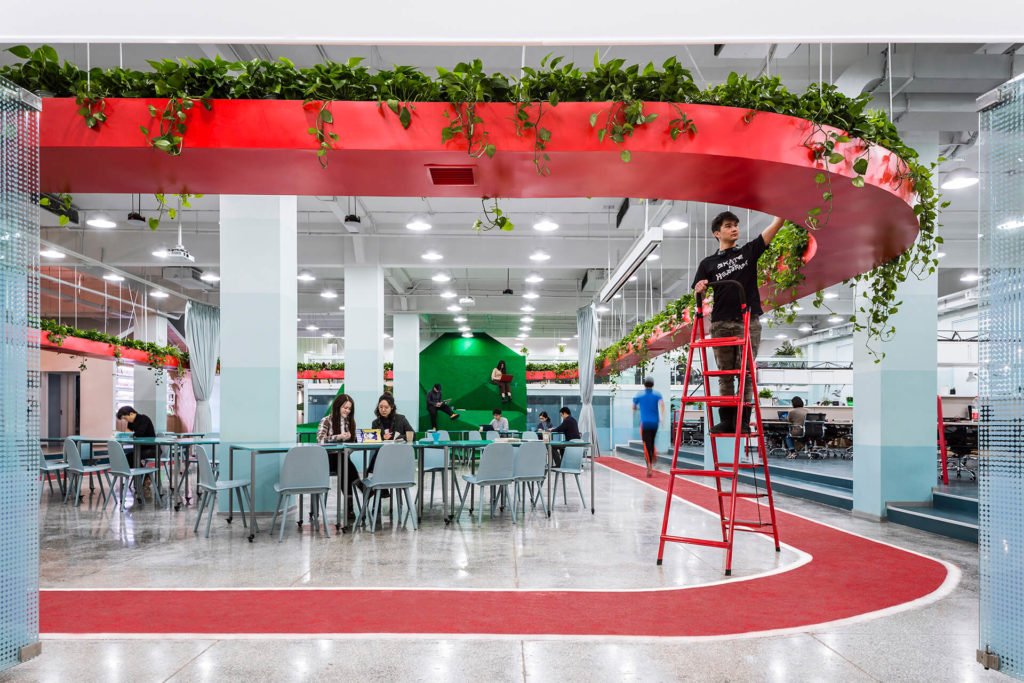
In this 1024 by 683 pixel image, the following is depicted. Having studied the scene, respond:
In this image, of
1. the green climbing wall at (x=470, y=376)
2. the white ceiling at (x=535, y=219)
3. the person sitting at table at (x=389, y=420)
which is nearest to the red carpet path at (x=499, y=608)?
the white ceiling at (x=535, y=219)

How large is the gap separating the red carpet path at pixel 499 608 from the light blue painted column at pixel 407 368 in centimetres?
1206

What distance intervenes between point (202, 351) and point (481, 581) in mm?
12722

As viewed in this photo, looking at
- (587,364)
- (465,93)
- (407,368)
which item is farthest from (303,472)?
(407,368)

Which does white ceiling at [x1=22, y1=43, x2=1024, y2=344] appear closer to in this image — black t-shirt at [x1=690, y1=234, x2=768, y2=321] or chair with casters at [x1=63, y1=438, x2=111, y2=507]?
black t-shirt at [x1=690, y1=234, x2=768, y2=321]

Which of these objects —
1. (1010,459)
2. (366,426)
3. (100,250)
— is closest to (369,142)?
(1010,459)

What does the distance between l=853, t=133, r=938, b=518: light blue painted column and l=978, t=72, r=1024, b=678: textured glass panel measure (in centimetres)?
438

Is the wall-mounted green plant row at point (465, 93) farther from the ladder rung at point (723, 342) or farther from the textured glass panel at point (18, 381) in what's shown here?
the ladder rung at point (723, 342)

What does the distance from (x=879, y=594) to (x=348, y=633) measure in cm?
324

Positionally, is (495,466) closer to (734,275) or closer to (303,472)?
(303,472)

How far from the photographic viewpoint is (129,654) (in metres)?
3.18

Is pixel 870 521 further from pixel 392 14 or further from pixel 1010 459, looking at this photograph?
pixel 392 14

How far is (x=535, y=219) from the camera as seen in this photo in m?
11.3

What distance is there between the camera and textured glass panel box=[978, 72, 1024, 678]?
2748 millimetres

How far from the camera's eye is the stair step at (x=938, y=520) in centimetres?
592
